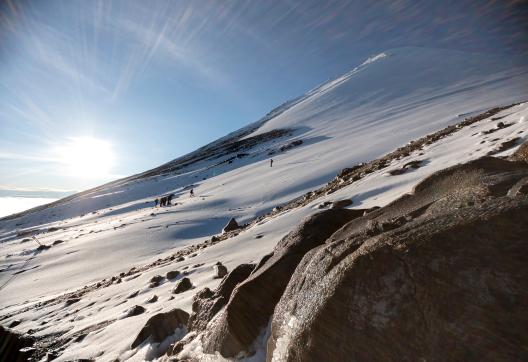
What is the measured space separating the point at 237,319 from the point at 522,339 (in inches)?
87.3

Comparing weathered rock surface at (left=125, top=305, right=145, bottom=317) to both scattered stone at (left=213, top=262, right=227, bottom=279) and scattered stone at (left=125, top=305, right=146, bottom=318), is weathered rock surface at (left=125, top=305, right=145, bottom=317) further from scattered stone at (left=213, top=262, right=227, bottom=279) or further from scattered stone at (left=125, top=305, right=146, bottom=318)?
scattered stone at (left=213, top=262, right=227, bottom=279)

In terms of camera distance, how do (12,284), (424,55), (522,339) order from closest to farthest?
1. (522,339)
2. (12,284)
3. (424,55)

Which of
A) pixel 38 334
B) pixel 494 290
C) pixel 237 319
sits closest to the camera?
pixel 494 290

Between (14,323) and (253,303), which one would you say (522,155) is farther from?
(14,323)

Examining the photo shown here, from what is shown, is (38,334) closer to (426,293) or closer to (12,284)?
(426,293)

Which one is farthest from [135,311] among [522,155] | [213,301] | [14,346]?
[522,155]

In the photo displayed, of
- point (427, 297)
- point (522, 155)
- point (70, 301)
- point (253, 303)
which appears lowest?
point (70, 301)

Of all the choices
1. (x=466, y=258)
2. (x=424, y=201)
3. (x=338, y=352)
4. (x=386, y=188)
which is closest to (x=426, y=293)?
(x=466, y=258)

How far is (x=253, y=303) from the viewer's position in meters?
3.14

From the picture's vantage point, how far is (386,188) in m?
8.77

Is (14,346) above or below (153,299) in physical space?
below

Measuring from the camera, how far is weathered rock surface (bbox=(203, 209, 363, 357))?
2959 millimetres

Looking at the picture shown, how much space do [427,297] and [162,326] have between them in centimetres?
385

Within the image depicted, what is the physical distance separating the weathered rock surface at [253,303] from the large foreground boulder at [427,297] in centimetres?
65
